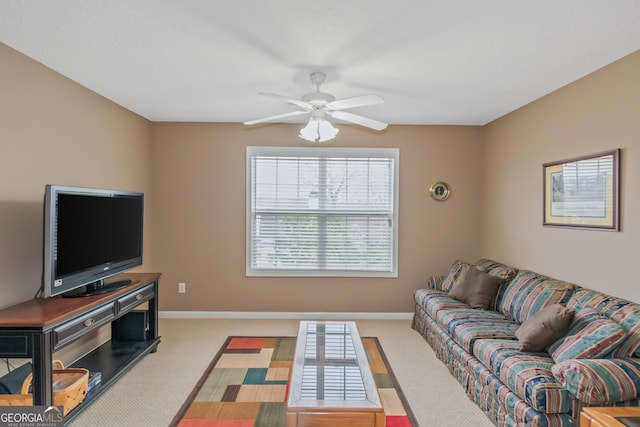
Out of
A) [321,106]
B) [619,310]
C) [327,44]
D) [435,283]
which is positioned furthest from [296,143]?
[619,310]

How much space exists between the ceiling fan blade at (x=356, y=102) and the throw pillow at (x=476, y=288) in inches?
85.9

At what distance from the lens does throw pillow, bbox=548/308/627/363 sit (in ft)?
6.82

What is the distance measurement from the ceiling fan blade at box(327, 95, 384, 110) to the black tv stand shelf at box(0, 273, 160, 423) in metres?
2.30

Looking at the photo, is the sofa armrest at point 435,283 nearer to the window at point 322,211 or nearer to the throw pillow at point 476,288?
the throw pillow at point 476,288

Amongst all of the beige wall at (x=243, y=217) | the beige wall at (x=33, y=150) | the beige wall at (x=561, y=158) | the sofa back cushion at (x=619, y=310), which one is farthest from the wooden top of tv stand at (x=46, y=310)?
the beige wall at (x=561, y=158)

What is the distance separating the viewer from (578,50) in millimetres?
2406

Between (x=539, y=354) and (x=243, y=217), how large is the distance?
3.41 meters

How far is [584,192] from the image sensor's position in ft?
9.64

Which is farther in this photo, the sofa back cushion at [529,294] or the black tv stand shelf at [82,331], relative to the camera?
the sofa back cushion at [529,294]

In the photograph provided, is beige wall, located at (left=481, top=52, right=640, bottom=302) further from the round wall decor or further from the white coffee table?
the white coffee table

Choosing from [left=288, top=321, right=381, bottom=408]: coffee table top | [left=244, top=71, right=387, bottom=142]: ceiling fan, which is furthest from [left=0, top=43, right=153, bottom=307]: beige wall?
[left=288, top=321, right=381, bottom=408]: coffee table top

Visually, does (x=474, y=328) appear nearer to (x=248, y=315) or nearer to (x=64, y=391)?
(x=248, y=315)

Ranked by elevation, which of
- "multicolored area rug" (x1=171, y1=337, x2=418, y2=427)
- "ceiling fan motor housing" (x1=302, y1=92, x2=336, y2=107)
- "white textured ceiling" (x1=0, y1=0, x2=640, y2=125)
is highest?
"white textured ceiling" (x1=0, y1=0, x2=640, y2=125)

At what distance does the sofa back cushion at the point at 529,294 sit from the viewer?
2.87 meters
